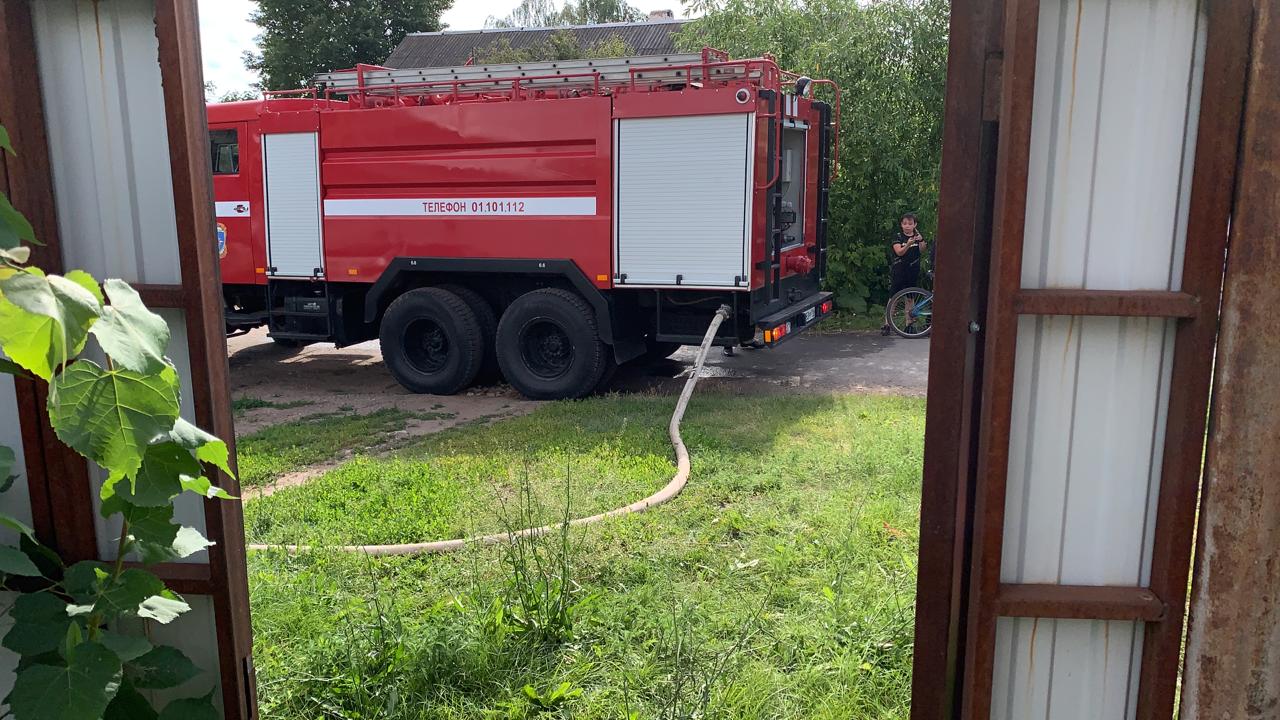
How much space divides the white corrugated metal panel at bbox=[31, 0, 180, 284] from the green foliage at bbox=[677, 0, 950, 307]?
1146cm

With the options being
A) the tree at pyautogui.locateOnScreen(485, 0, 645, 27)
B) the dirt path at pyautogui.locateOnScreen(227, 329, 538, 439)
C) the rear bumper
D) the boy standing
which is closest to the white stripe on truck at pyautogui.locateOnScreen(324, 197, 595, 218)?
the dirt path at pyautogui.locateOnScreen(227, 329, 538, 439)

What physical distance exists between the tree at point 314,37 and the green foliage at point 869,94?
22223mm

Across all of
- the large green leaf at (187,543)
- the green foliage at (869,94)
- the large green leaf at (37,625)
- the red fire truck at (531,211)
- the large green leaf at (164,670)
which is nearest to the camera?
the large green leaf at (37,625)

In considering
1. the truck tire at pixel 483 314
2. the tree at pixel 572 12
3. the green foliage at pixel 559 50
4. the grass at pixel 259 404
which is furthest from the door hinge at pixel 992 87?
the tree at pixel 572 12

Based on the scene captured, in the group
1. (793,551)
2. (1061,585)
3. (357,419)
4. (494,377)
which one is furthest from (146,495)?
(494,377)

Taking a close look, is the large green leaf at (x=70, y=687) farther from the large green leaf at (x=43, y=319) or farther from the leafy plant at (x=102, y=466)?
the large green leaf at (x=43, y=319)

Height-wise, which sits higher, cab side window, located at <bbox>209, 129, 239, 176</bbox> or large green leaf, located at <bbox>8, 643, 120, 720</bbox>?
cab side window, located at <bbox>209, 129, 239, 176</bbox>

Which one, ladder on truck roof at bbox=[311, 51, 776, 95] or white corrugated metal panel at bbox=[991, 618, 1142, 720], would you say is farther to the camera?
ladder on truck roof at bbox=[311, 51, 776, 95]

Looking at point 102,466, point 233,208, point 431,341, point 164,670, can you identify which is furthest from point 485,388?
point 102,466

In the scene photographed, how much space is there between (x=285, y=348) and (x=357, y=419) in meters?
4.67

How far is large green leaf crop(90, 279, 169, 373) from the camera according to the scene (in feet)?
5.10

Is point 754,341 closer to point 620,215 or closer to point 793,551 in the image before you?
point 620,215

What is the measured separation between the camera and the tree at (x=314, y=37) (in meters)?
31.7

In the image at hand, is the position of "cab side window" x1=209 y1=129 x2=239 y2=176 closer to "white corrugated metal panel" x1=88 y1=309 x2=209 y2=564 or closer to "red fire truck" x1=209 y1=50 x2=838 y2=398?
"red fire truck" x1=209 y1=50 x2=838 y2=398
